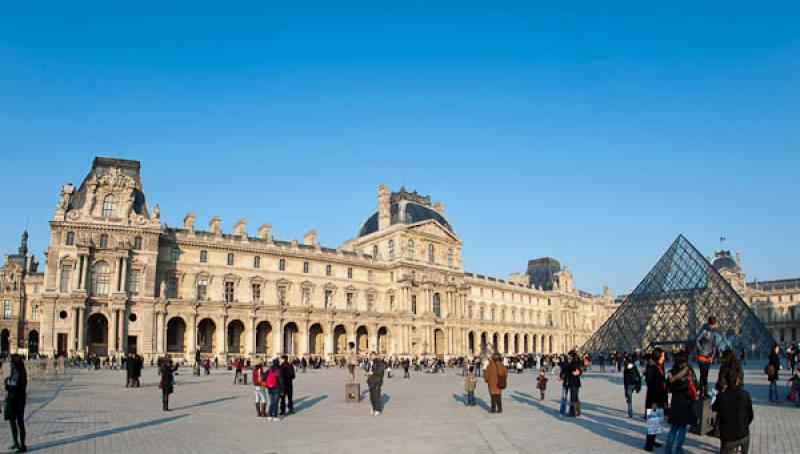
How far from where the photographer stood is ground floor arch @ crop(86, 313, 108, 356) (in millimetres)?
47938

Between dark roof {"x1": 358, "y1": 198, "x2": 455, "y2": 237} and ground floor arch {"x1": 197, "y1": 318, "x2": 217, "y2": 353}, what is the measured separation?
2258 centimetres

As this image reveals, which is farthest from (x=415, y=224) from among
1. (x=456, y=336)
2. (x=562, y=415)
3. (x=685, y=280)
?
(x=562, y=415)

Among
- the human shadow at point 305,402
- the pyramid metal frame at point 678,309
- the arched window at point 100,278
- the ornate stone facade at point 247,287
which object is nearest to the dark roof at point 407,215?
the ornate stone facade at point 247,287

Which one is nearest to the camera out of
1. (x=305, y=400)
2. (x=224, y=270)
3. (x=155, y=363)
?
(x=305, y=400)

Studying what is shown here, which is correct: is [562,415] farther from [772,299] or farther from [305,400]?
[772,299]

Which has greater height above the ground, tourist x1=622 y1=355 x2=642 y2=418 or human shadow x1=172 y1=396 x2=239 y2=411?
tourist x1=622 y1=355 x2=642 y2=418

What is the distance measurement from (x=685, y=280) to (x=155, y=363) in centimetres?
4064

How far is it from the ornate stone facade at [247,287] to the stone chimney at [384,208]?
0.41 ft

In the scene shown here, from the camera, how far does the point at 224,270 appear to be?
5544cm

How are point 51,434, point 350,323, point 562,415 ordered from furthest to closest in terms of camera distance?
1. point 350,323
2. point 562,415
3. point 51,434

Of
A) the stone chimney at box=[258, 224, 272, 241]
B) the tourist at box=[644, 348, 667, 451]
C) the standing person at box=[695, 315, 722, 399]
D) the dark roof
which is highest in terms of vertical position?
the dark roof

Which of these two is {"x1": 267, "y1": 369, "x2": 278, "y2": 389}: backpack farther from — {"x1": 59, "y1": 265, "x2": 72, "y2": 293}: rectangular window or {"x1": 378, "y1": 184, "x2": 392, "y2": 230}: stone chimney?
{"x1": 378, "y1": 184, "x2": 392, "y2": 230}: stone chimney

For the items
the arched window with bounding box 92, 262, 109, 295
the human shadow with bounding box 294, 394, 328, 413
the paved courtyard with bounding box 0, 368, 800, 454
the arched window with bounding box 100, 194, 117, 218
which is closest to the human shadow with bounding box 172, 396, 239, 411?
the paved courtyard with bounding box 0, 368, 800, 454

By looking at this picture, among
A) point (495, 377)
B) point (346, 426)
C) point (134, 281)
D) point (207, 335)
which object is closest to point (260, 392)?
point (346, 426)
